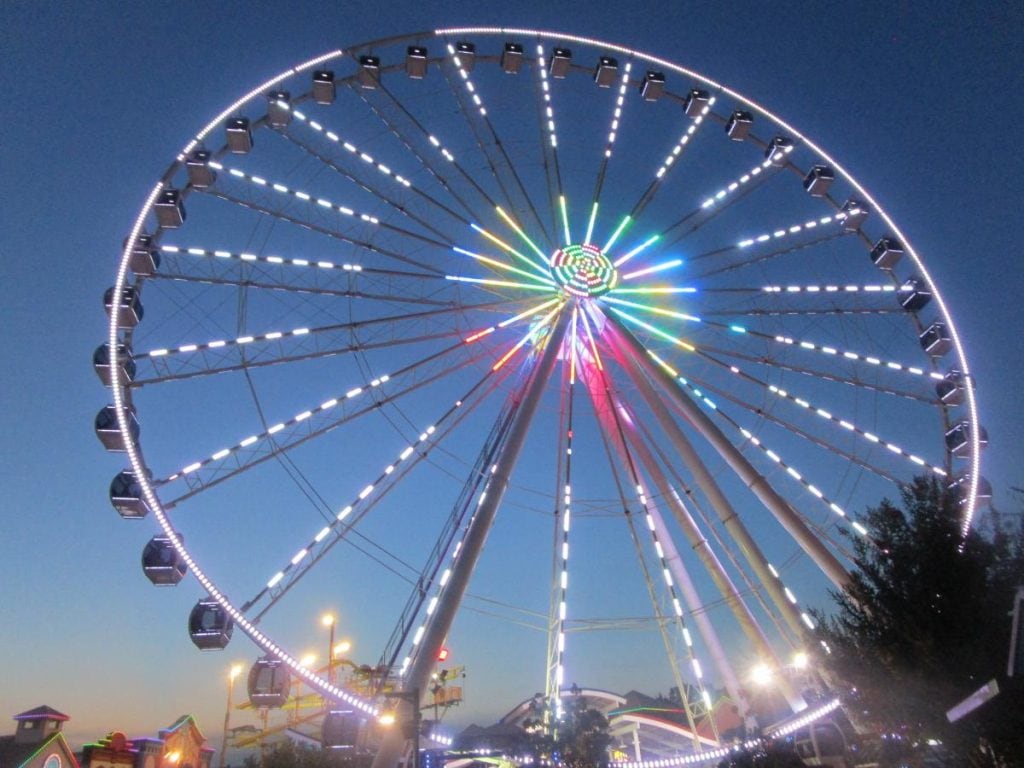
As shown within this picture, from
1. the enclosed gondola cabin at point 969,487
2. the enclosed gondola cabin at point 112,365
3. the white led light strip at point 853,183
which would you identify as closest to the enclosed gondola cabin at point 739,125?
the white led light strip at point 853,183

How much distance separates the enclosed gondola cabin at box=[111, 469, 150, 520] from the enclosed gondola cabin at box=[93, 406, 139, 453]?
661 millimetres

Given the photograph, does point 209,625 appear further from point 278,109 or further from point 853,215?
point 853,215

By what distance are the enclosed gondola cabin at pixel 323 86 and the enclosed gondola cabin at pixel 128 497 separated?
10989mm

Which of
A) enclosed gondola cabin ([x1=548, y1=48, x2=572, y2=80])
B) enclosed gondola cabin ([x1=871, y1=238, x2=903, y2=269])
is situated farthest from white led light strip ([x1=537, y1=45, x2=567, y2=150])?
enclosed gondola cabin ([x1=871, y1=238, x2=903, y2=269])

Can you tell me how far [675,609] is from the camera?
17.6 metres

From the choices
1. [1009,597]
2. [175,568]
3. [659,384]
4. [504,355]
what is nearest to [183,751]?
[175,568]

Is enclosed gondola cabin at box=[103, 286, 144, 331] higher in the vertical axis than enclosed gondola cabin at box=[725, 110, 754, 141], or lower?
lower

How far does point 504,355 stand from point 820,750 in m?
11.2

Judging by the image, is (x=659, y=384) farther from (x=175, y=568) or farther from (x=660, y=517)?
(x=175, y=568)

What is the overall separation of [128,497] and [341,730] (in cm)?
638

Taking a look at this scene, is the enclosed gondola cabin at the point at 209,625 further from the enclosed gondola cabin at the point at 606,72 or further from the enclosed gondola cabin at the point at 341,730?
the enclosed gondola cabin at the point at 606,72

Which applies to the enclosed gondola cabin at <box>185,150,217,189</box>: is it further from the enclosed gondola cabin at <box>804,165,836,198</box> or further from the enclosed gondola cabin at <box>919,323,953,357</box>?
the enclosed gondola cabin at <box>919,323,953,357</box>

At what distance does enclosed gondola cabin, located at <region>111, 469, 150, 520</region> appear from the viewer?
14969 millimetres

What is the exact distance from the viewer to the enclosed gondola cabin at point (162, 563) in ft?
47.8
